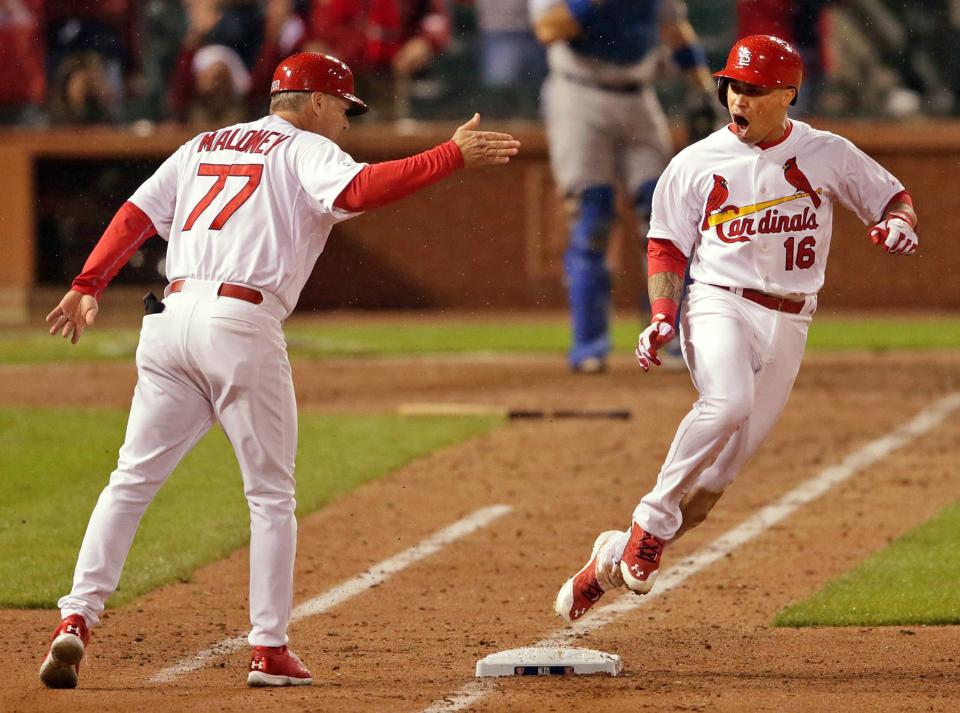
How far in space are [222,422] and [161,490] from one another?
3.58 metres

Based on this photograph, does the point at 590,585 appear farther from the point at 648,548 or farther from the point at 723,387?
the point at 723,387

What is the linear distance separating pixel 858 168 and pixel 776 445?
429 centimetres

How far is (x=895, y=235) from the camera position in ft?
18.6

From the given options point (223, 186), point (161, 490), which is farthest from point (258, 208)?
point (161, 490)

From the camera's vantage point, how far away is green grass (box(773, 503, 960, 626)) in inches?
242

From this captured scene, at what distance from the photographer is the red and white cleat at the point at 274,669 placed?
5.11 meters

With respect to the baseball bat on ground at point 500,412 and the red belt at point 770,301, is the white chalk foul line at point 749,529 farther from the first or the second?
the baseball bat on ground at point 500,412

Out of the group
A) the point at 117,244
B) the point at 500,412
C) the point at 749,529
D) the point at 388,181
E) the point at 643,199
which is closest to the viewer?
the point at 388,181

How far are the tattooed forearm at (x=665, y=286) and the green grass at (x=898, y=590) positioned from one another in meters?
1.19

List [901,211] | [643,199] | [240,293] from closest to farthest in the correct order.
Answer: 1. [240,293]
2. [901,211]
3. [643,199]

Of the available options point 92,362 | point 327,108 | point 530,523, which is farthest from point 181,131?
point 327,108

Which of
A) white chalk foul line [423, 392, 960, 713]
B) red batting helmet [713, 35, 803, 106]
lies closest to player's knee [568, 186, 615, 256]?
white chalk foul line [423, 392, 960, 713]

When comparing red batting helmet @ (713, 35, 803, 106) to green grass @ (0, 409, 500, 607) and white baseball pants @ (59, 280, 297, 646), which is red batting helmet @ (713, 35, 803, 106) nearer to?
white baseball pants @ (59, 280, 297, 646)

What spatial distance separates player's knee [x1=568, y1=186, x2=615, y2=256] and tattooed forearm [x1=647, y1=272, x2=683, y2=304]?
6.11 metres
